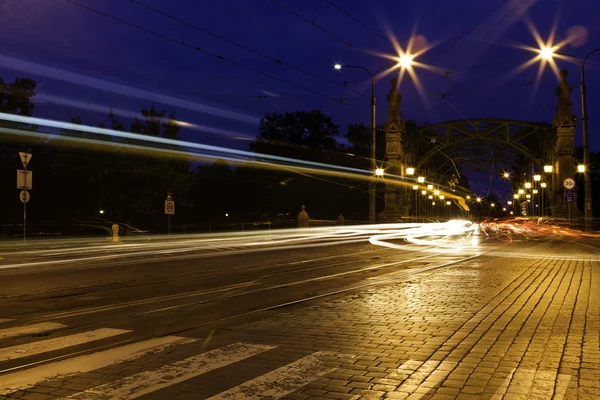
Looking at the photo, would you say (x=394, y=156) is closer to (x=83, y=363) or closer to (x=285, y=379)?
(x=83, y=363)

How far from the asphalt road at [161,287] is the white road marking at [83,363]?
163mm

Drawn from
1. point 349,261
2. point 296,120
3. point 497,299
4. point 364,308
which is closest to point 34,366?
point 364,308

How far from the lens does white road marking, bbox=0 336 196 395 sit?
5379 millimetres

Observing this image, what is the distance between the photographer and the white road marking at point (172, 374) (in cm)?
502

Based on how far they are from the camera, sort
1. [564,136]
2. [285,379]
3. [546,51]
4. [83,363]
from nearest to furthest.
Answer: [285,379], [83,363], [546,51], [564,136]

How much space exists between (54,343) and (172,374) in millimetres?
2214

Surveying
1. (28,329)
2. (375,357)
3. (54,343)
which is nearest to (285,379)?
(375,357)

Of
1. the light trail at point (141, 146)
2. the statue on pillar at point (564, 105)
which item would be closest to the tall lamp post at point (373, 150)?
the light trail at point (141, 146)

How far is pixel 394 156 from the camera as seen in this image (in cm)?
6688

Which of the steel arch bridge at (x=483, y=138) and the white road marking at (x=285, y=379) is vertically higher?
the steel arch bridge at (x=483, y=138)

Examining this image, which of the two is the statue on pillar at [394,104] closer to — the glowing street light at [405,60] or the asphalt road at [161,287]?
the glowing street light at [405,60]

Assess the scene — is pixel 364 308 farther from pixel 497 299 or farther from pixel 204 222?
pixel 204 222

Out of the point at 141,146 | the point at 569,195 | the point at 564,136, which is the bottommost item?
the point at 569,195

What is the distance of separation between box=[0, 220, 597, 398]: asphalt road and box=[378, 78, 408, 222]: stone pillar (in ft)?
133
